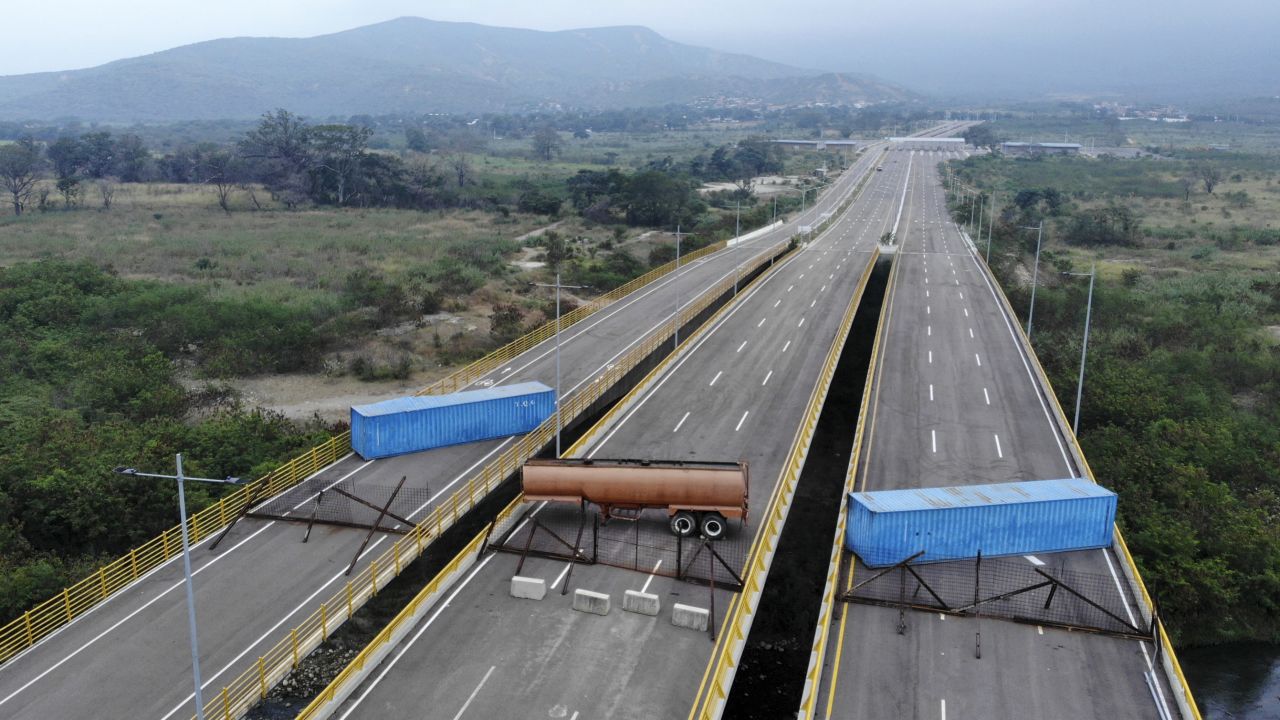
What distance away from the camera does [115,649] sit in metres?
22.3

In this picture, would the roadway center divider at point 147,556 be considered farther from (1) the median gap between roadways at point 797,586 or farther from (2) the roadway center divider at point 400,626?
(1) the median gap between roadways at point 797,586

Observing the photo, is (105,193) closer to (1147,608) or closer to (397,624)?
(397,624)

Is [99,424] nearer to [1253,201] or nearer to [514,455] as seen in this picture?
[514,455]

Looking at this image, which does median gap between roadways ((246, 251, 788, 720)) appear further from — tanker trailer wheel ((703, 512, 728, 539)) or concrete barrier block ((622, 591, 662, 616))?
tanker trailer wheel ((703, 512, 728, 539))

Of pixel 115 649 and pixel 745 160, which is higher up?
pixel 745 160

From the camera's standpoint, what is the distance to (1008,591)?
82.7ft

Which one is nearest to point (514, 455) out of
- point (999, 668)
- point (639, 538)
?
point (639, 538)

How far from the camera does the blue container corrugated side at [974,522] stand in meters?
26.4

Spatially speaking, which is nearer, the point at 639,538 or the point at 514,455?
the point at 639,538

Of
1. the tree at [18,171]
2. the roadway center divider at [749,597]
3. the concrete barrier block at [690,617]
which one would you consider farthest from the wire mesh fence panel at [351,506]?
the tree at [18,171]

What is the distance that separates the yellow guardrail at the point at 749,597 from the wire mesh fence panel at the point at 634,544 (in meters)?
0.64

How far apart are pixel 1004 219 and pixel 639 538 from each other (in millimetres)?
97242

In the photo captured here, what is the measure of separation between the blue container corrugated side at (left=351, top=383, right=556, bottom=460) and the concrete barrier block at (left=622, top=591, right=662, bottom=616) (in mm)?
14504

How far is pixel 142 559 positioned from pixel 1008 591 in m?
26.5
